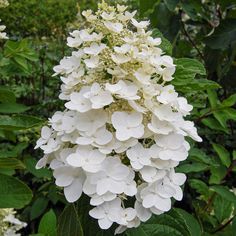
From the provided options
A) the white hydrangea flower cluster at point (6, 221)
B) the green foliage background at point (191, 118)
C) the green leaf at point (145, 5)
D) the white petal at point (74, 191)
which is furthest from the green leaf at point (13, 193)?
the green leaf at point (145, 5)

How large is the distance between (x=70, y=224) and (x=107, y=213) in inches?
5.4

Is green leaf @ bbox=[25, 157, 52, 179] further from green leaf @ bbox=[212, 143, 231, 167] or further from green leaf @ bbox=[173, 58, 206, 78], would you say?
green leaf @ bbox=[173, 58, 206, 78]

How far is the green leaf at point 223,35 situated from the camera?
1797mm

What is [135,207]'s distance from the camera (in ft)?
2.59

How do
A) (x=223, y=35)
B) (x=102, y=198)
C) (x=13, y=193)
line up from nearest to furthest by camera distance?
(x=102, y=198) → (x=13, y=193) → (x=223, y=35)

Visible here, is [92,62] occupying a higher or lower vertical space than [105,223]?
higher

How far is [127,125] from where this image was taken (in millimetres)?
774

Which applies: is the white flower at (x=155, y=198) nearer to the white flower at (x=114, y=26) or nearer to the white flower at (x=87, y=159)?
the white flower at (x=87, y=159)

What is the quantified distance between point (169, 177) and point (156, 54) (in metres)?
0.22

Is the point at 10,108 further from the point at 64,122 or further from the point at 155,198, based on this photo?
the point at 155,198

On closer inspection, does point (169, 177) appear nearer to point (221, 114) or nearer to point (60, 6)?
point (221, 114)

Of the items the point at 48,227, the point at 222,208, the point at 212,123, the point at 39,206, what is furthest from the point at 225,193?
the point at 39,206

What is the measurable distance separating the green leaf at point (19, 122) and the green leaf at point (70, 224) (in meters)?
0.21

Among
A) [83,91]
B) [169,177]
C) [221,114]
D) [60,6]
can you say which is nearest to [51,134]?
[83,91]
